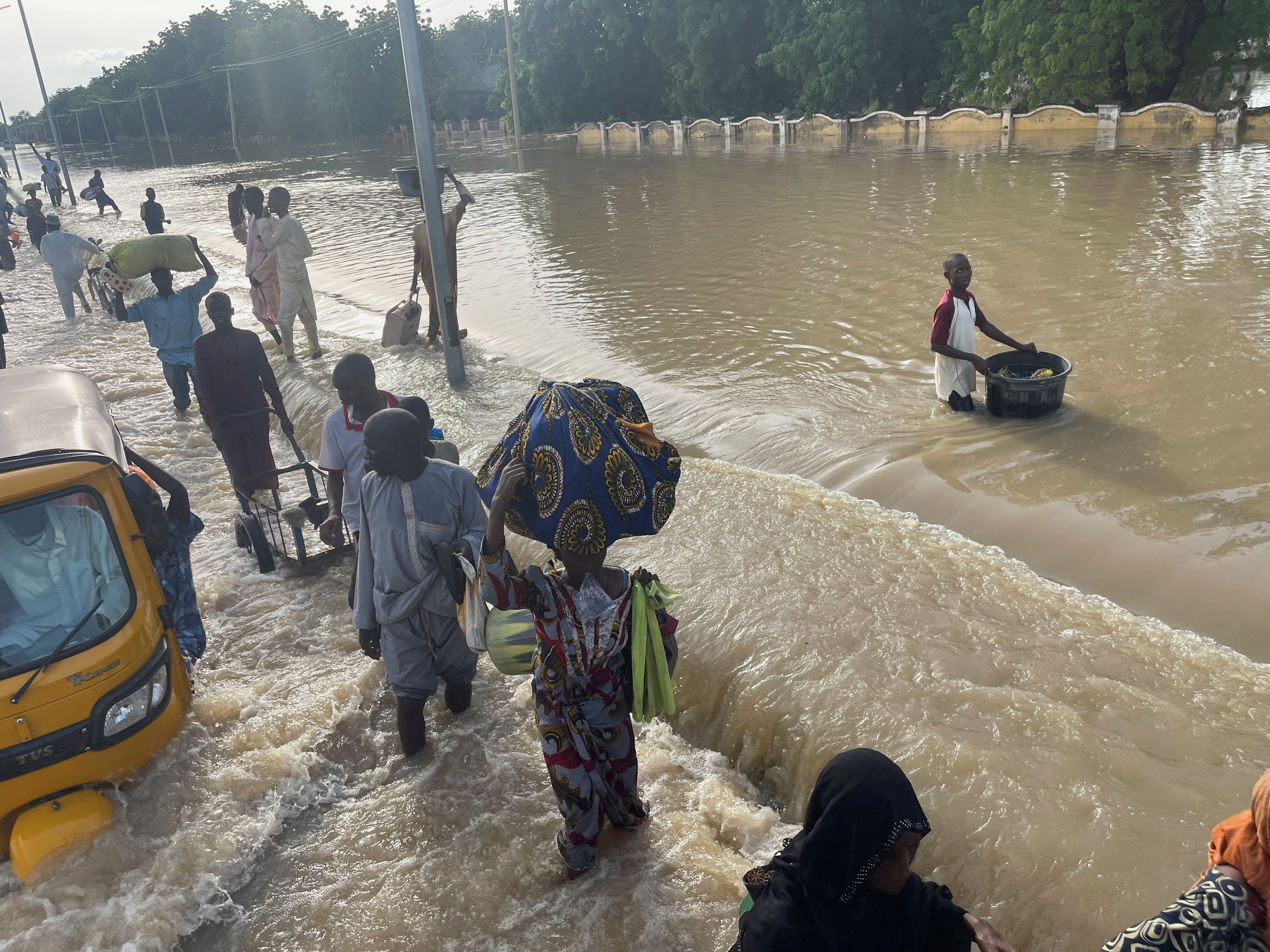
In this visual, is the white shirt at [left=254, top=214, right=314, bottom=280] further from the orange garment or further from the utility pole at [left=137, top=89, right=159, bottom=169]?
the utility pole at [left=137, top=89, right=159, bottom=169]

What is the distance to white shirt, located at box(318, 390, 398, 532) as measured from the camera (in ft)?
16.9

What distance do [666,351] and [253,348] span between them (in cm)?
558

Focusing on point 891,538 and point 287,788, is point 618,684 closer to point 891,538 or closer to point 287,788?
point 287,788

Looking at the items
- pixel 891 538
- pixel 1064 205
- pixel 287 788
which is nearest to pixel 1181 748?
pixel 891 538

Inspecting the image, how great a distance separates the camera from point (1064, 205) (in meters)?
17.0

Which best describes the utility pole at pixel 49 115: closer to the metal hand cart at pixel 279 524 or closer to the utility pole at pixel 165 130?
the utility pole at pixel 165 130

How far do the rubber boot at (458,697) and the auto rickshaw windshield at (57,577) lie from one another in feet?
5.61

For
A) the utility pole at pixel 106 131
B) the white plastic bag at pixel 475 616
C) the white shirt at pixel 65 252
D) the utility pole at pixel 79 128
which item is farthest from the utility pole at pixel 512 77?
the utility pole at pixel 106 131

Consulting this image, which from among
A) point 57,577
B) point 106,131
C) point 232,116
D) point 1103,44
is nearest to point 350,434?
point 57,577

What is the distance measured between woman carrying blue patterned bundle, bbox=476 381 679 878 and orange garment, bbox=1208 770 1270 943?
189 centimetres

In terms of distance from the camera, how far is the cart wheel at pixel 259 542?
277 inches

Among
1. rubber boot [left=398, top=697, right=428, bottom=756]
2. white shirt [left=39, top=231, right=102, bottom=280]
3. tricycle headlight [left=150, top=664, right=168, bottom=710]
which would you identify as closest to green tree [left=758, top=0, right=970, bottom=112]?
white shirt [left=39, top=231, right=102, bottom=280]

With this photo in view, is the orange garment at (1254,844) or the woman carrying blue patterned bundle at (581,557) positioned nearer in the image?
the orange garment at (1254,844)

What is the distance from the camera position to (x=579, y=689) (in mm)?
3492
